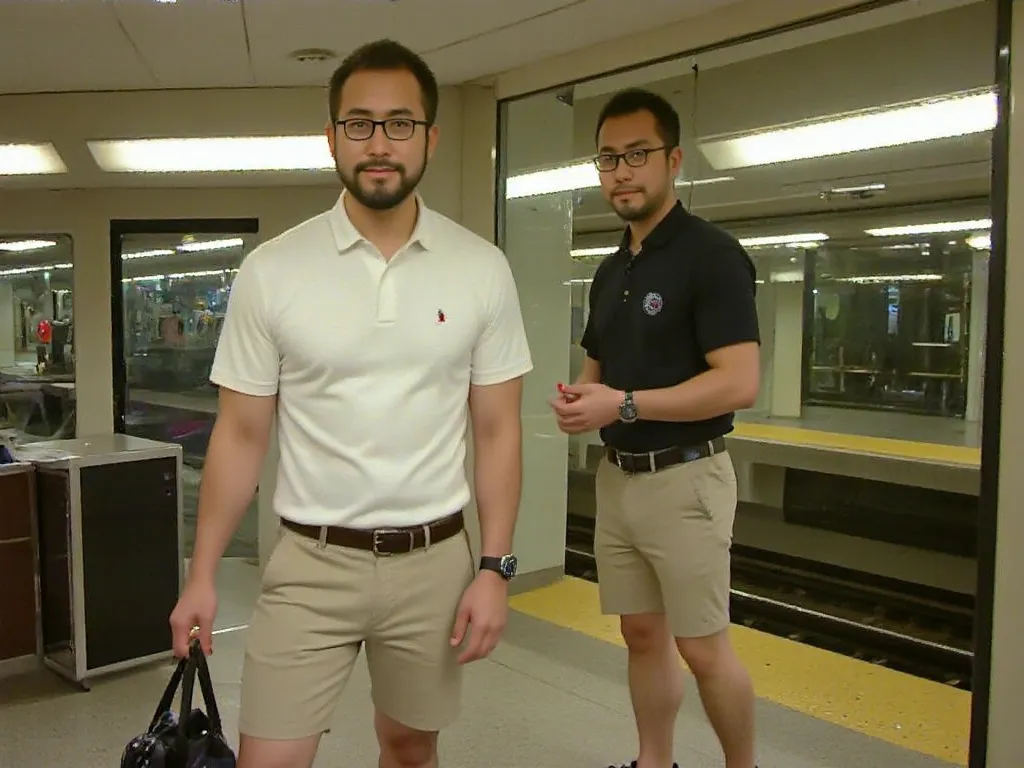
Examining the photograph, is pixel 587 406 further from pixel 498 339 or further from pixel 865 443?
pixel 865 443

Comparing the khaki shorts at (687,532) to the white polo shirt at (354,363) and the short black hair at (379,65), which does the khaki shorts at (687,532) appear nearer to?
the white polo shirt at (354,363)

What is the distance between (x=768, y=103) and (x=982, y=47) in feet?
3.48

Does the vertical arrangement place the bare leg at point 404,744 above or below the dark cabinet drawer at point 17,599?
above

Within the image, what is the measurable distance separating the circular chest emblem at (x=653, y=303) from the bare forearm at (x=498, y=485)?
1.97 ft

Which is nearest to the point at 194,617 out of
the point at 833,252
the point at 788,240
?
the point at 788,240

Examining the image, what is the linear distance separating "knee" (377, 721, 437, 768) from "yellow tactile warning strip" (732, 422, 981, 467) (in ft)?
18.8

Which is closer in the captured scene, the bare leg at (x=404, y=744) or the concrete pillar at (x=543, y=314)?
the bare leg at (x=404, y=744)

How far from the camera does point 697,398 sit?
2.10m

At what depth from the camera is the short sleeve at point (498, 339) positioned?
1.77 metres

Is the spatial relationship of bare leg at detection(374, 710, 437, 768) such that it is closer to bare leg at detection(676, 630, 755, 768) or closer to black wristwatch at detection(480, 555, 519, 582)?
black wristwatch at detection(480, 555, 519, 582)

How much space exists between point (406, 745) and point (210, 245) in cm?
402

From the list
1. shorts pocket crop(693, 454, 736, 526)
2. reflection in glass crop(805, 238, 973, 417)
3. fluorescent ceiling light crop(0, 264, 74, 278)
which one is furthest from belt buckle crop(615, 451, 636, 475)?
reflection in glass crop(805, 238, 973, 417)

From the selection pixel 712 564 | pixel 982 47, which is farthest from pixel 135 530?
pixel 982 47

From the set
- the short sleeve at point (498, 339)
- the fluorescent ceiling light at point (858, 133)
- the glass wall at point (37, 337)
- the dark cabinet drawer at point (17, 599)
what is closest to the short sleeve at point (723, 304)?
the short sleeve at point (498, 339)
